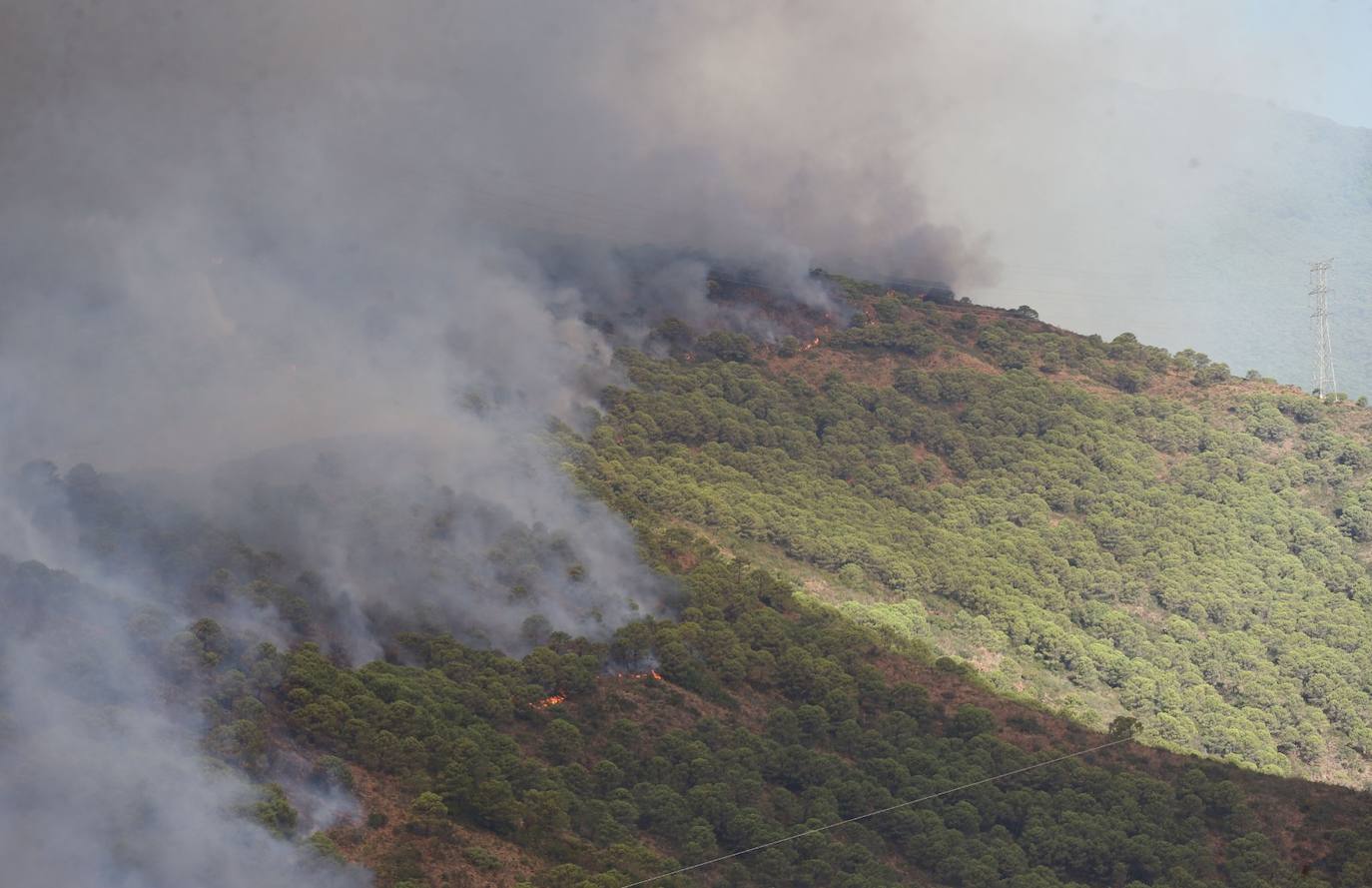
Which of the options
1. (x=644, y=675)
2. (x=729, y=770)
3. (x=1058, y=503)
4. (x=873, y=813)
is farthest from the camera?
(x=1058, y=503)

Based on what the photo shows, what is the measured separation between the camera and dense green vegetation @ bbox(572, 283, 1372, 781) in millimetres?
88375

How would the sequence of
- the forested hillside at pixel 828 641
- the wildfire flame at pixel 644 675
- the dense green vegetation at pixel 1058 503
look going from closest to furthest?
the forested hillside at pixel 828 641 < the wildfire flame at pixel 644 675 < the dense green vegetation at pixel 1058 503

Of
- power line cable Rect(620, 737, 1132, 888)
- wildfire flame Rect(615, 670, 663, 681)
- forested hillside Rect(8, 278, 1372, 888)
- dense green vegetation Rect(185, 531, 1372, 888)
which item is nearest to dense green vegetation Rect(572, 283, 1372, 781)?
forested hillside Rect(8, 278, 1372, 888)

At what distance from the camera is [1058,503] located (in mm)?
105125

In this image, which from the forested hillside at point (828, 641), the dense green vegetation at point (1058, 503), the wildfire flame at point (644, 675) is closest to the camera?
the forested hillside at point (828, 641)

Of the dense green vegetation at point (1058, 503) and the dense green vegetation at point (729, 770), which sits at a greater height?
the dense green vegetation at point (1058, 503)

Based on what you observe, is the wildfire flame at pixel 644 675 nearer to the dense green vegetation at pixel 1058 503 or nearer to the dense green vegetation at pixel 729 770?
the dense green vegetation at pixel 729 770

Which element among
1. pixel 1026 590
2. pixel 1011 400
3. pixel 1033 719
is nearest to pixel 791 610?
pixel 1033 719

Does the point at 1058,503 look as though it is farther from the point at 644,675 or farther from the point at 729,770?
the point at 729,770

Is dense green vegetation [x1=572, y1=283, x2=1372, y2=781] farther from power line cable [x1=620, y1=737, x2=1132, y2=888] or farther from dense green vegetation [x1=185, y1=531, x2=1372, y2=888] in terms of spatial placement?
power line cable [x1=620, y1=737, x2=1132, y2=888]

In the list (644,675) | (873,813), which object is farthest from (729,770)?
(644,675)

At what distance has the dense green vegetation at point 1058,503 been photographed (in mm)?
88375

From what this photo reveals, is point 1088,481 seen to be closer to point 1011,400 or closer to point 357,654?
point 1011,400

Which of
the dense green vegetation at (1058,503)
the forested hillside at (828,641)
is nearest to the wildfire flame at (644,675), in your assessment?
the forested hillside at (828,641)
